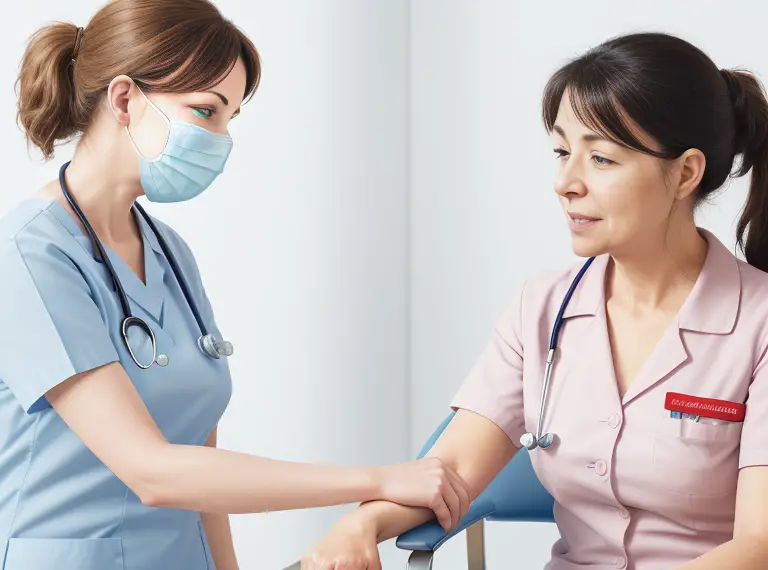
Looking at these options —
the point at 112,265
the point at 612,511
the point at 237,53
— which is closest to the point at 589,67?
the point at 237,53

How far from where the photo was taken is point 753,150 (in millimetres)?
1562

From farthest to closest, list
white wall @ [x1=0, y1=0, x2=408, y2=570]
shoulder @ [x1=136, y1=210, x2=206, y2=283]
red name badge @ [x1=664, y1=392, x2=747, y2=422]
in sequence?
white wall @ [x1=0, y1=0, x2=408, y2=570]
shoulder @ [x1=136, y1=210, x2=206, y2=283]
red name badge @ [x1=664, y1=392, x2=747, y2=422]

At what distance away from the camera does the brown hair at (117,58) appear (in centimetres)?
153

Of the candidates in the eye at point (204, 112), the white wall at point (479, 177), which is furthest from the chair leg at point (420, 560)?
the white wall at point (479, 177)

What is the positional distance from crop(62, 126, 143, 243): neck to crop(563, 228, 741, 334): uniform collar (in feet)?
2.55

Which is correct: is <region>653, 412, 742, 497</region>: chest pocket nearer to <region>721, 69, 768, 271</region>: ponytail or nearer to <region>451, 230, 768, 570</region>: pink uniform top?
<region>451, 230, 768, 570</region>: pink uniform top

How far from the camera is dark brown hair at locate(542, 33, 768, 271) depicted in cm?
144

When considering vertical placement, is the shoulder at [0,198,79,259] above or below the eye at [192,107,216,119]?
below

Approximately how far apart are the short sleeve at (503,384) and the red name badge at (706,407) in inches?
11.2

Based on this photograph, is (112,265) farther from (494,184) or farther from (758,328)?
(494,184)

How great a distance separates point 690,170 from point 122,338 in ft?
3.05

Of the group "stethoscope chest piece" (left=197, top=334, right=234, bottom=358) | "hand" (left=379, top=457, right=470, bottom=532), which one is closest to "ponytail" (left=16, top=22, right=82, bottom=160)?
"stethoscope chest piece" (left=197, top=334, right=234, bottom=358)

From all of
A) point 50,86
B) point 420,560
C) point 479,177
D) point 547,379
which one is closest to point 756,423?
point 547,379

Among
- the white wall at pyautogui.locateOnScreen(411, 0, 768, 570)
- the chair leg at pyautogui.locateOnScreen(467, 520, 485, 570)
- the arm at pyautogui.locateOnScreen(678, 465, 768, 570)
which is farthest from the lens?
the white wall at pyautogui.locateOnScreen(411, 0, 768, 570)
